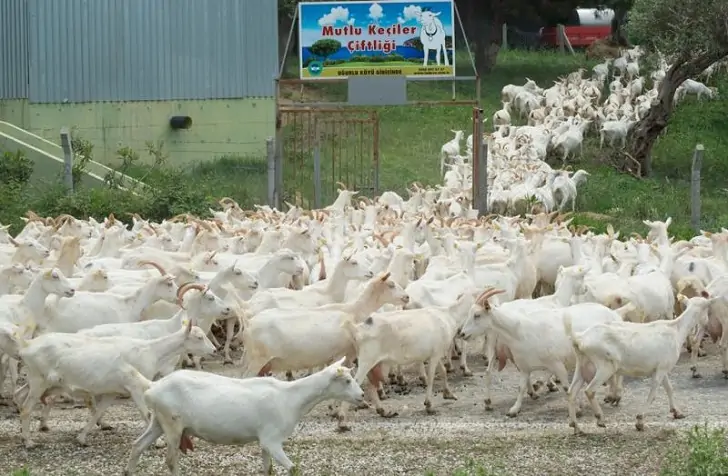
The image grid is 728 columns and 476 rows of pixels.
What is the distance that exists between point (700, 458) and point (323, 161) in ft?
64.6

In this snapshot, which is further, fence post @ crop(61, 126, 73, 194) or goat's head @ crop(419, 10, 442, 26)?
goat's head @ crop(419, 10, 442, 26)

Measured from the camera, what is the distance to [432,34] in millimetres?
22953

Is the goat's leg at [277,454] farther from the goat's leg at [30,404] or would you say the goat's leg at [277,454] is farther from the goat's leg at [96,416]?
the goat's leg at [30,404]

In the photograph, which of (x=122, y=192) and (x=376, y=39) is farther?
(x=376, y=39)

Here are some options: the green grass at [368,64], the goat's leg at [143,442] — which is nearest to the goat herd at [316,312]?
the goat's leg at [143,442]

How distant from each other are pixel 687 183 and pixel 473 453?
62.2ft

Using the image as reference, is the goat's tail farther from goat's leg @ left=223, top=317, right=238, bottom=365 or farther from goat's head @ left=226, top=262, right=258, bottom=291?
goat's leg @ left=223, top=317, right=238, bottom=365

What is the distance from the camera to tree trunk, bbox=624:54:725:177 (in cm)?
2691

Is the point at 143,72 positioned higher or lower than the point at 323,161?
higher

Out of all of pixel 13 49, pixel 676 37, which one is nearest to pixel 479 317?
pixel 13 49

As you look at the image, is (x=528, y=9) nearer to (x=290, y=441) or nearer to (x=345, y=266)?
(x=345, y=266)

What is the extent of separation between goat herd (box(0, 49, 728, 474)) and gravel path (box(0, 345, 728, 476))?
0.19m

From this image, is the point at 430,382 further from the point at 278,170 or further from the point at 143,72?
the point at 143,72

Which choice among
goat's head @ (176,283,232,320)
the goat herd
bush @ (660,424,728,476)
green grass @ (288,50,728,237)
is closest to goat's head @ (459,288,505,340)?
the goat herd
